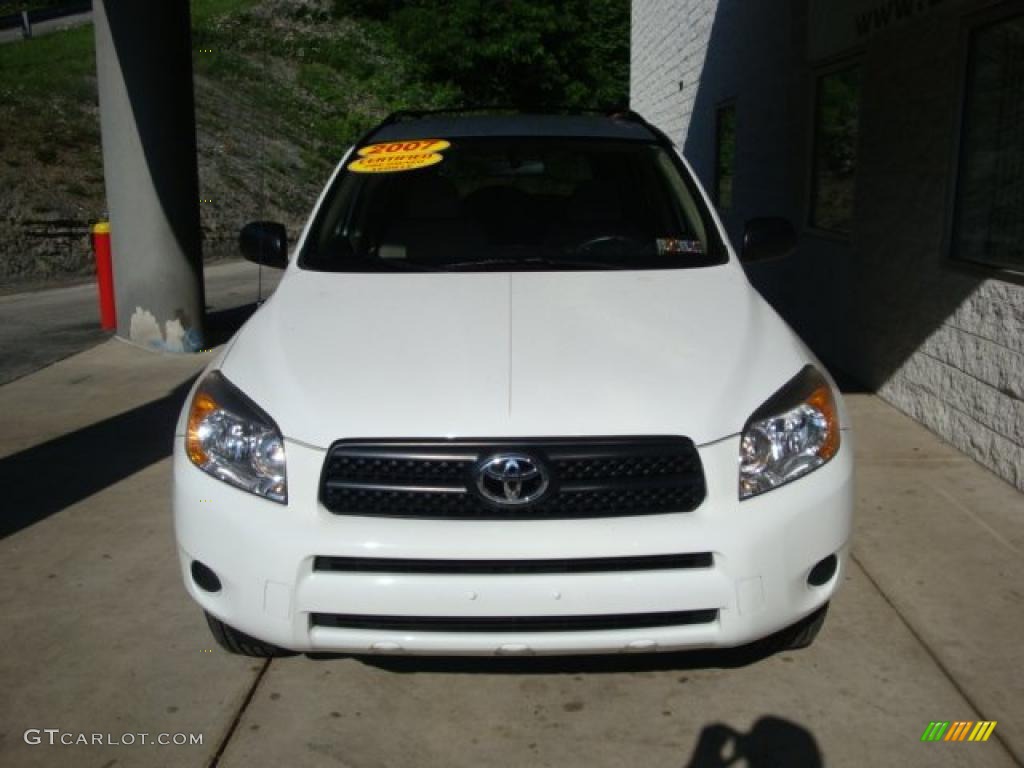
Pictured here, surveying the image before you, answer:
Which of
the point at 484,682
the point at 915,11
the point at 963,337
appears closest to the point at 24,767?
the point at 484,682

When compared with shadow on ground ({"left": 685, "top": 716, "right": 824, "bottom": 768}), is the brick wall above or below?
above

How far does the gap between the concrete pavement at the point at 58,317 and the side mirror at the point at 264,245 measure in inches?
153

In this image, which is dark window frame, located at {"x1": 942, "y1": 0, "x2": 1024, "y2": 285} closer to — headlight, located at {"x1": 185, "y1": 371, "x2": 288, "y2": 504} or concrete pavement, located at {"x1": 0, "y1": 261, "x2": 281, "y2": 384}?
headlight, located at {"x1": 185, "y1": 371, "x2": 288, "y2": 504}

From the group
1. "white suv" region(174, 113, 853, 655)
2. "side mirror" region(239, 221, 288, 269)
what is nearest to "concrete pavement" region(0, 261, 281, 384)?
"side mirror" region(239, 221, 288, 269)

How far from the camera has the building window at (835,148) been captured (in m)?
7.58

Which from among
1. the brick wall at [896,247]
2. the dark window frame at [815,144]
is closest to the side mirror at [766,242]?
the brick wall at [896,247]

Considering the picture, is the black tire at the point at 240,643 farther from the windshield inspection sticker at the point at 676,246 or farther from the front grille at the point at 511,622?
the windshield inspection sticker at the point at 676,246

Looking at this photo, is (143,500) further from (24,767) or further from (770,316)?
(770,316)

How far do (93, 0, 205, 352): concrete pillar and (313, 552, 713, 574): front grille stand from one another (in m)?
6.01

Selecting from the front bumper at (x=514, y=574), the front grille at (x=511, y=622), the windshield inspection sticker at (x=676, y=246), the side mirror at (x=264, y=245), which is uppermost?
the windshield inspection sticker at (x=676, y=246)

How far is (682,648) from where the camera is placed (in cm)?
272

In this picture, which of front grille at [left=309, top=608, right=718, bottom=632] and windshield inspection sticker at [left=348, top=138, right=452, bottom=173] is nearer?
front grille at [left=309, top=608, right=718, bottom=632]

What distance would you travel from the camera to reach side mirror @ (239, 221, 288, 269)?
4254mm

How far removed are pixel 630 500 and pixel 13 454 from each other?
4.10 meters
